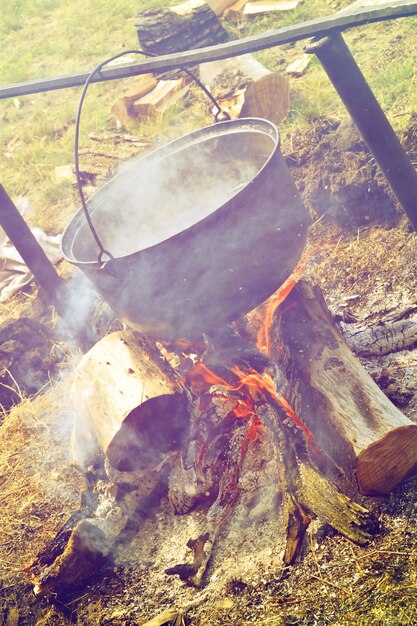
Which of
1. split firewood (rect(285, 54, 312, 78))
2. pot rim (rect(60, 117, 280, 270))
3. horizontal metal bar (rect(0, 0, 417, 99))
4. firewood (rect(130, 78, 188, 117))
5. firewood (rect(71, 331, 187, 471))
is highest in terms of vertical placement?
horizontal metal bar (rect(0, 0, 417, 99))

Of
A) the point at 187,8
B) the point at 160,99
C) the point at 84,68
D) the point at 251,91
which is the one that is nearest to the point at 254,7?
the point at 187,8

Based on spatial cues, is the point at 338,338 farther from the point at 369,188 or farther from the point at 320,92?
the point at 320,92

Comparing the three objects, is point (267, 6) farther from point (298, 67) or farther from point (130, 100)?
point (130, 100)

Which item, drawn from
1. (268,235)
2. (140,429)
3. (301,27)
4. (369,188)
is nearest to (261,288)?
(268,235)

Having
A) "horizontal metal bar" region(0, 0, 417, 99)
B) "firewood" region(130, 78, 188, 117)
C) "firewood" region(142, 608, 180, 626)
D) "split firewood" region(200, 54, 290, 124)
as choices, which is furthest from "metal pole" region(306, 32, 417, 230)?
"firewood" region(130, 78, 188, 117)

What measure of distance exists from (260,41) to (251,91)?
2979 millimetres

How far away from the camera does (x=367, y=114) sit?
316 centimetres

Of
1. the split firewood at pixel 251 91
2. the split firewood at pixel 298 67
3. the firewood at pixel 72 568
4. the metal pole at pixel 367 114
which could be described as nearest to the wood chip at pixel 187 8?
the split firewood at pixel 298 67

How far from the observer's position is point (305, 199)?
4.72 meters

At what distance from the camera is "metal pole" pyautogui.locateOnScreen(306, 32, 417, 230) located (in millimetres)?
3025

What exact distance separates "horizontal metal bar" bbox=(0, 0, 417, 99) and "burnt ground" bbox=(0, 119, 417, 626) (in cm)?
156

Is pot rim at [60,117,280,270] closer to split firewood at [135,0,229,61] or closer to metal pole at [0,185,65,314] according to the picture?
metal pole at [0,185,65,314]

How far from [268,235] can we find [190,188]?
44.8 inches

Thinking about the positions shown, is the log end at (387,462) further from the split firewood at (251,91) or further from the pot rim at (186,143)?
the split firewood at (251,91)
